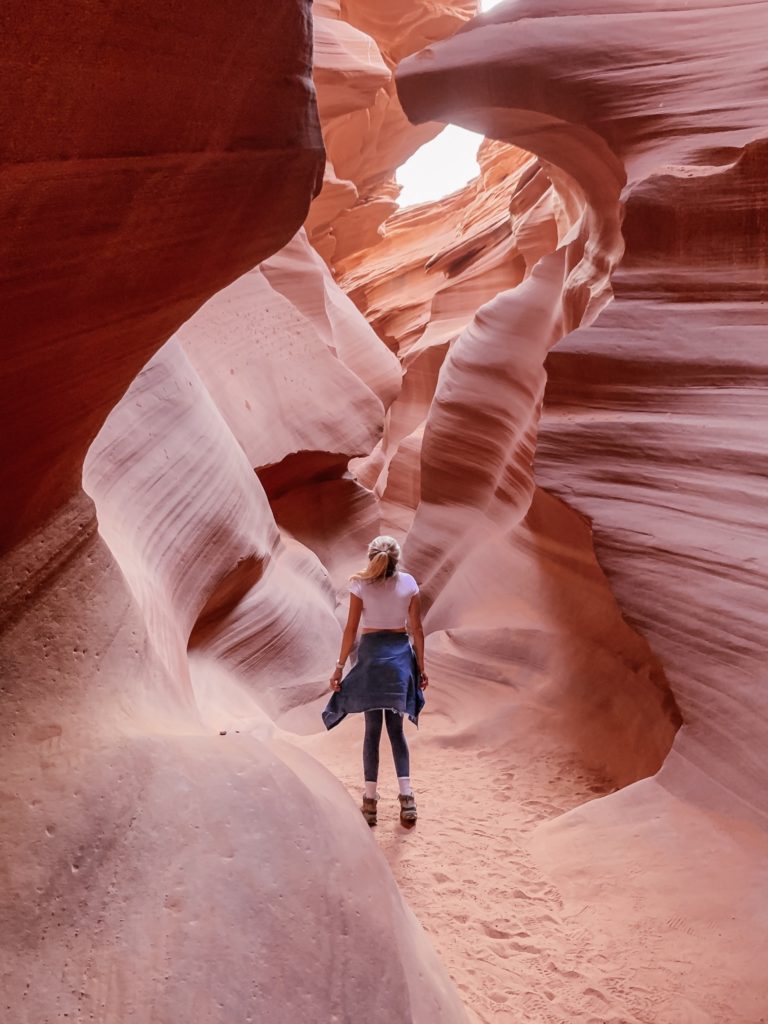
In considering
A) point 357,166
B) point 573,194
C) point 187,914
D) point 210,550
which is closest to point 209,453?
point 210,550

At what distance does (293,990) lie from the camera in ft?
5.39

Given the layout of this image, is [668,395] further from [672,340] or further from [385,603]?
[385,603]

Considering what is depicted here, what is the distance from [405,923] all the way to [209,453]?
121 inches

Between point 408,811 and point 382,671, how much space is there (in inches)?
23.6

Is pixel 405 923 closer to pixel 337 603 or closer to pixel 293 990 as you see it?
pixel 293 990

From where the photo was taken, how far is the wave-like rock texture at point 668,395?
2.49m

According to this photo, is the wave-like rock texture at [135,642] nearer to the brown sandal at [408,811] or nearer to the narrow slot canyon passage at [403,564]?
the narrow slot canyon passage at [403,564]

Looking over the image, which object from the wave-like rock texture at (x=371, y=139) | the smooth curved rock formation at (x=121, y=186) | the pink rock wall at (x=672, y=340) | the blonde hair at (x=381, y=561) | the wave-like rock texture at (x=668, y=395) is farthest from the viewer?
the wave-like rock texture at (x=371, y=139)

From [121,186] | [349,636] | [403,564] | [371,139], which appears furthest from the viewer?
[371,139]

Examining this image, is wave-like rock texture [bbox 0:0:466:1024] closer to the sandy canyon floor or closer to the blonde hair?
the sandy canyon floor

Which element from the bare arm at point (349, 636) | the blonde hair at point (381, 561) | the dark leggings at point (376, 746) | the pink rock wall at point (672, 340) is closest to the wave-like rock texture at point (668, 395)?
the pink rock wall at point (672, 340)

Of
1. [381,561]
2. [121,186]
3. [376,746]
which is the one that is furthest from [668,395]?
[121,186]

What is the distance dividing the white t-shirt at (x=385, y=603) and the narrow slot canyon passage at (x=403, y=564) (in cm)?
70

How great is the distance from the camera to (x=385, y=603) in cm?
341
